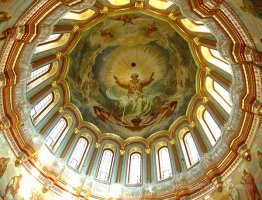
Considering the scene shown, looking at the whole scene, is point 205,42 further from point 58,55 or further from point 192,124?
point 58,55

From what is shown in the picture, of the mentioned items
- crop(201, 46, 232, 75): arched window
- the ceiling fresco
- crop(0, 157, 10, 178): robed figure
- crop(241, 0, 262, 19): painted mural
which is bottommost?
crop(0, 157, 10, 178): robed figure

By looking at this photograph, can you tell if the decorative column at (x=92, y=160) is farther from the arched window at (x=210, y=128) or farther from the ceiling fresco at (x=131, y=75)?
the arched window at (x=210, y=128)

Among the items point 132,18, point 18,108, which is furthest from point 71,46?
point 18,108

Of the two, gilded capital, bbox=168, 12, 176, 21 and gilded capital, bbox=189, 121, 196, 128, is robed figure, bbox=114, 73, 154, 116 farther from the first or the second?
gilded capital, bbox=168, 12, 176, 21

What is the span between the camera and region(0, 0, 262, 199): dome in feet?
44.3

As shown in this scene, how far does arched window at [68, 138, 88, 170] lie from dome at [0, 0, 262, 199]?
0.25ft

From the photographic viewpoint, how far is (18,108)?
16.0m

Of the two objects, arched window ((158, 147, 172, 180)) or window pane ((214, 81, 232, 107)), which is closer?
window pane ((214, 81, 232, 107))

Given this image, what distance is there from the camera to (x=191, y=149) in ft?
64.7

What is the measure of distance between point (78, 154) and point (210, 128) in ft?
29.7

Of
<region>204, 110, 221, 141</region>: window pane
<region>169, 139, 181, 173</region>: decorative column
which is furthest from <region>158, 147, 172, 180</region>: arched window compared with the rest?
<region>204, 110, 221, 141</region>: window pane

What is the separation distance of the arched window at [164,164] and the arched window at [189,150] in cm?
132

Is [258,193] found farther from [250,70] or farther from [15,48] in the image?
[15,48]

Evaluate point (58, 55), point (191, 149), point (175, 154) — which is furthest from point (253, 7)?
point (58, 55)
